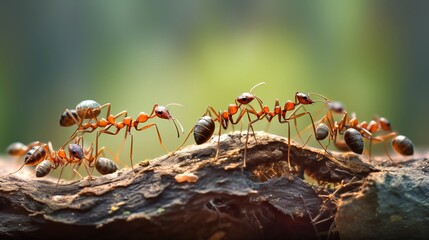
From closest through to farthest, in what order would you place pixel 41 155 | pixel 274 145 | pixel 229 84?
1. pixel 274 145
2. pixel 41 155
3. pixel 229 84

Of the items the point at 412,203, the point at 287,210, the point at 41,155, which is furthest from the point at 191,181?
the point at 41,155

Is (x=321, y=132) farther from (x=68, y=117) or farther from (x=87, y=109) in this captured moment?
(x=68, y=117)

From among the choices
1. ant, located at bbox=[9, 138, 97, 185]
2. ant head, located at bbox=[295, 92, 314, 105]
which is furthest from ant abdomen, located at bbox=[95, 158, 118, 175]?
ant head, located at bbox=[295, 92, 314, 105]

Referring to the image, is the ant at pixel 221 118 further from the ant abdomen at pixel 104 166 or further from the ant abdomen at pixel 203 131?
the ant abdomen at pixel 104 166

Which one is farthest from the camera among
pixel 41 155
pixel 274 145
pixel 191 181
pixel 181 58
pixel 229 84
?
pixel 181 58

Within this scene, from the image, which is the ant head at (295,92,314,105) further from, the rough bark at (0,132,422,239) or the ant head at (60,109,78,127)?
the ant head at (60,109,78,127)

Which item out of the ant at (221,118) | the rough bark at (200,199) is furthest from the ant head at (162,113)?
the rough bark at (200,199)

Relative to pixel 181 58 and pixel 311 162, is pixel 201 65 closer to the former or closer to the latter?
pixel 181 58
